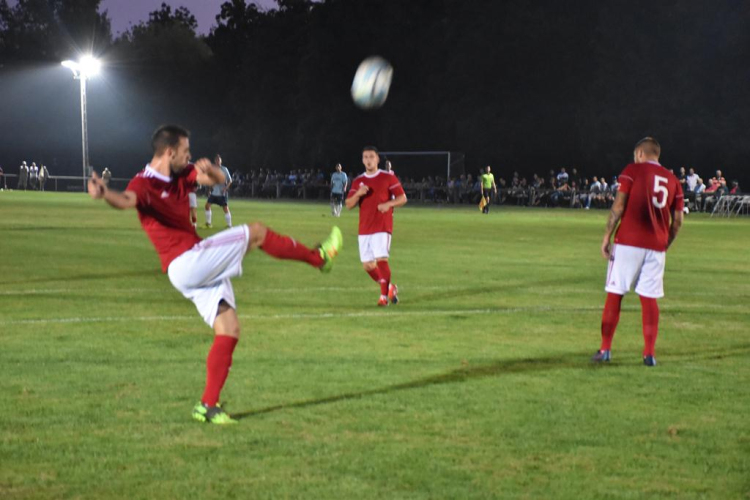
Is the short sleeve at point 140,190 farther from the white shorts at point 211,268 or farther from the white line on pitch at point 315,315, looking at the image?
the white line on pitch at point 315,315

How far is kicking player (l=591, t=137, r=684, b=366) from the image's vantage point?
8.84 m

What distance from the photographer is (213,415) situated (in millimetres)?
6727

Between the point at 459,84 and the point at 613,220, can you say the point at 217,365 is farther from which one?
the point at 459,84

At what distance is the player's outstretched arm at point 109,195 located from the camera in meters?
6.29

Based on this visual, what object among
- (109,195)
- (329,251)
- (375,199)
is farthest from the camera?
(375,199)

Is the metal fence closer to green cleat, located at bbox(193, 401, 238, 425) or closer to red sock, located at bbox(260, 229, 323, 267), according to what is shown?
red sock, located at bbox(260, 229, 323, 267)

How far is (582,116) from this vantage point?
2239 inches

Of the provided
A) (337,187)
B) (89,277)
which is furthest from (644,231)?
(337,187)

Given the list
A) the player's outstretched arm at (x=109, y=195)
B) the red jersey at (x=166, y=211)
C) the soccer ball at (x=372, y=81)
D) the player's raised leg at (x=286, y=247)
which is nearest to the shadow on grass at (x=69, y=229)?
the soccer ball at (x=372, y=81)

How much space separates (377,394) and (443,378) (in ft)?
2.81

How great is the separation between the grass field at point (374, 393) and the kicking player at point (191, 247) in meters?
0.44

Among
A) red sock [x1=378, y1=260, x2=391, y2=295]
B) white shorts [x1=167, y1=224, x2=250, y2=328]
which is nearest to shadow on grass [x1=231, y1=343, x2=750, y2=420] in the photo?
white shorts [x1=167, y1=224, x2=250, y2=328]

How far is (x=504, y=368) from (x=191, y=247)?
336 cm

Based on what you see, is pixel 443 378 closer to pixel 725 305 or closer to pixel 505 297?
pixel 505 297
